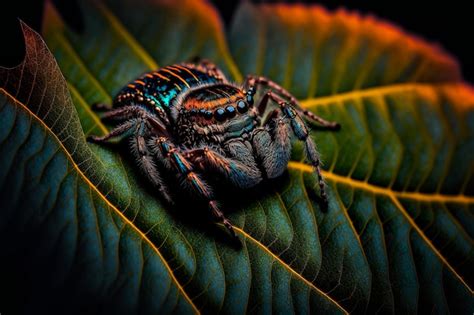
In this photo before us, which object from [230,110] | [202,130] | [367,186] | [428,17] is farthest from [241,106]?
[428,17]

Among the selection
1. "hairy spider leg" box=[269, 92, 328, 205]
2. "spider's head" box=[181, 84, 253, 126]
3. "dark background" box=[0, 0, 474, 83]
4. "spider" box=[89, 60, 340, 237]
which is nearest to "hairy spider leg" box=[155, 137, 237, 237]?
"spider" box=[89, 60, 340, 237]

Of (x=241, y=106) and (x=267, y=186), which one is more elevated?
(x=241, y=106)

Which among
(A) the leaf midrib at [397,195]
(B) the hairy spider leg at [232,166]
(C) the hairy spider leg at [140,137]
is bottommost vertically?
(A) the leaf midrib at [397,195]

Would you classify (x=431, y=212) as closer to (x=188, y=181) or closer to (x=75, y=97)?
(x=188, y=181)

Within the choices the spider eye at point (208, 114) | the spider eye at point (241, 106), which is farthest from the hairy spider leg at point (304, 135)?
the spider eye at point (208, 114)

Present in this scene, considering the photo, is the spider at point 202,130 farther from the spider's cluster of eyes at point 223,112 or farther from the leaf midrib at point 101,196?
the leaf midrib at point 101,196

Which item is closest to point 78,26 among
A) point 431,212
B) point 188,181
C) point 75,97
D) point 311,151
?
point 75,97

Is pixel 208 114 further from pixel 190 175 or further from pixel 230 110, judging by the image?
pixel 190 175
